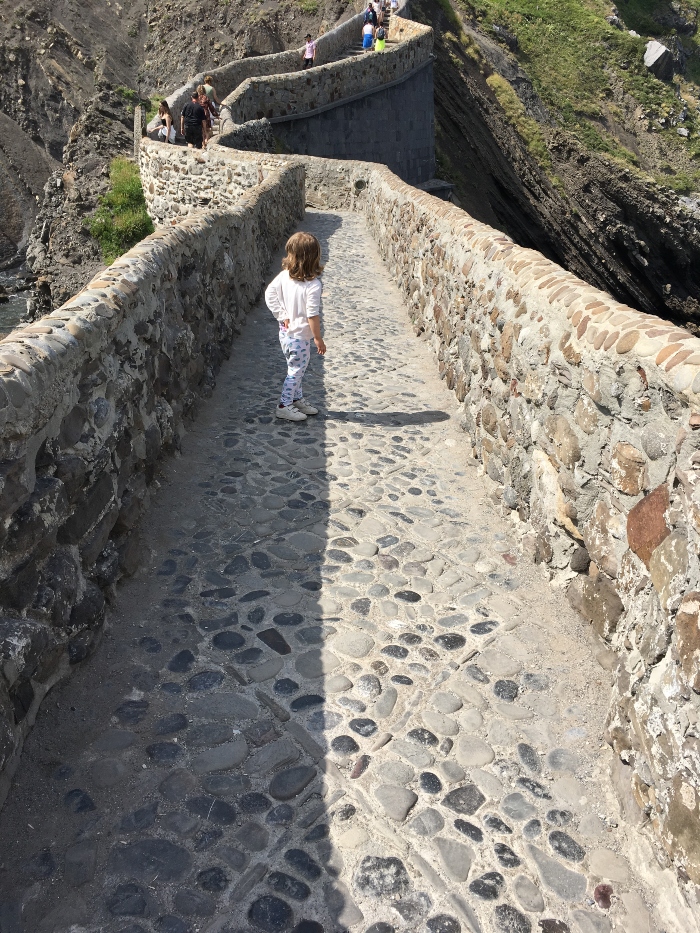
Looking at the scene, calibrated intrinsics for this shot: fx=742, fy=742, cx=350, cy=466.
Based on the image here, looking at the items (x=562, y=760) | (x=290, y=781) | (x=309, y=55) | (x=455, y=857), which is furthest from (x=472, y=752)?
(x=309, y=55)

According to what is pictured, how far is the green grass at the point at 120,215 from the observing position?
19.5 m

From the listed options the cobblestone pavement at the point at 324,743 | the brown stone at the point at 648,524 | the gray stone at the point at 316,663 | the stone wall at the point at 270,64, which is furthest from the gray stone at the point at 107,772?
the stone wall at the point at 270,64

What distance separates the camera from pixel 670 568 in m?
2.52

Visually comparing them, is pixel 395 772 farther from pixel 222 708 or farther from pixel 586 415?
pixel 586 415

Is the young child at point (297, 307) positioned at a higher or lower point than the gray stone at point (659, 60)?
lower

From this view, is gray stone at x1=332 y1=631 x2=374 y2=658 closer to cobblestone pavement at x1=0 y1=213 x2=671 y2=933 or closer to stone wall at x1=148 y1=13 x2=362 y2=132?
cobblestone pavement at x1=0 y1=213 x2=671 y2=933

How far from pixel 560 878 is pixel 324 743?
924 mm

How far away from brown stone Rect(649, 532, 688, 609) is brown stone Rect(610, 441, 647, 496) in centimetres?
35

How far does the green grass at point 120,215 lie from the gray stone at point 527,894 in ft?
61.9

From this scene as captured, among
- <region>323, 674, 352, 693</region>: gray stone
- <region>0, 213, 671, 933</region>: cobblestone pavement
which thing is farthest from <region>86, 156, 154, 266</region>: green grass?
<region>323, 674, 352, 693</region>: gray stone

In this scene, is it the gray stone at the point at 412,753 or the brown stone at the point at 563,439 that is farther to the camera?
the brown stone at the point at 563,439

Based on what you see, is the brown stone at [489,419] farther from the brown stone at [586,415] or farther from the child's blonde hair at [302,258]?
the child's blonde hair at [302,258]

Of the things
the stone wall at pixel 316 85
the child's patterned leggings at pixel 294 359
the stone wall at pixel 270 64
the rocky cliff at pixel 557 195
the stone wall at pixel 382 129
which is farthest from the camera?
the rocky cliff at pixel 557 195

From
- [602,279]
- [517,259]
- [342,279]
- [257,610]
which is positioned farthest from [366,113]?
[257,610]
